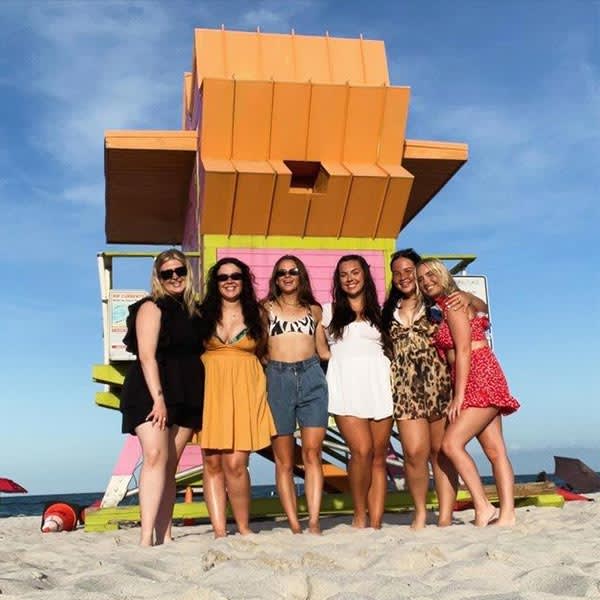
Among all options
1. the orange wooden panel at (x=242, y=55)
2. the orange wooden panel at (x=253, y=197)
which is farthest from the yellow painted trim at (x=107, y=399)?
the orange wooden panel at (x=242, y=55)

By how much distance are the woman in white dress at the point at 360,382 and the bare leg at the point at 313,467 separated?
23 cm

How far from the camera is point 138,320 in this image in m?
5.23

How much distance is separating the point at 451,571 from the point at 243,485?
2299 millimetres

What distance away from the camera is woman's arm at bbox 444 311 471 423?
5621 mm

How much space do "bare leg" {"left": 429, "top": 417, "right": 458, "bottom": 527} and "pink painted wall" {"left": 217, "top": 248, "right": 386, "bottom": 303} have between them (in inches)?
181

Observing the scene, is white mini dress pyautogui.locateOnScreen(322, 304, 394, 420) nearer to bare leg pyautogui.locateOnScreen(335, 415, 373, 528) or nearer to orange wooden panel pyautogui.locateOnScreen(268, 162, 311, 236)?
bare leg pyautogui.locateOnScreen(335, 415, 373, 528)

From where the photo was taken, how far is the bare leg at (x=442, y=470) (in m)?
5.98

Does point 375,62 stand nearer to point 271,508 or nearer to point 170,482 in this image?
point 271,508

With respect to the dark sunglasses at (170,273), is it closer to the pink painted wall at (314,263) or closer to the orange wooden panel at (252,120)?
the pink painted wall at (314,263)

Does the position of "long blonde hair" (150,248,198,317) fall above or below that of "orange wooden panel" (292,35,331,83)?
below

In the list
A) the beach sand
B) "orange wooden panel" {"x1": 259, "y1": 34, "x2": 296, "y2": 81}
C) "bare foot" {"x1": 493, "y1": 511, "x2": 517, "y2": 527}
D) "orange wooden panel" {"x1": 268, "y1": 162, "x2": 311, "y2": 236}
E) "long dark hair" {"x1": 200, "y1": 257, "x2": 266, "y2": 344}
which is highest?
"orange wooden panel" {"x1": 259, "y1": 34, "x2": 296, "y2": 81}

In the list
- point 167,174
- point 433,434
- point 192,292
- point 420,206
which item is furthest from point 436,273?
point 420,206

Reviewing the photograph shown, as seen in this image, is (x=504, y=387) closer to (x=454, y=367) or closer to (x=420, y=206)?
(x=454, y=367)

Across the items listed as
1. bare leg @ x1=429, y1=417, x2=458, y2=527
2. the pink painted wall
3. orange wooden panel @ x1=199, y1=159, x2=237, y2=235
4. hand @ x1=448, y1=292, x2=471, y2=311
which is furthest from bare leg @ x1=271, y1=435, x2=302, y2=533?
orange wooden panel @ x1=199, y1=159, x2=237, y2=235
